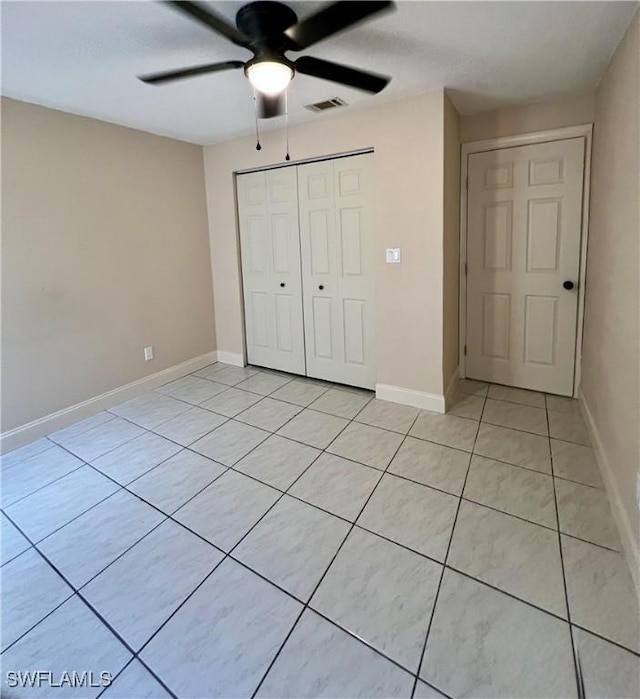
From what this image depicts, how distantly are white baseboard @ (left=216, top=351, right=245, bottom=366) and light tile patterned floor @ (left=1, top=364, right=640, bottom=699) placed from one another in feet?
4.63

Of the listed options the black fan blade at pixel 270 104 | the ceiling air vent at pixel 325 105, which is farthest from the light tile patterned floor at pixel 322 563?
the ceiling air vent at pixel 325 105

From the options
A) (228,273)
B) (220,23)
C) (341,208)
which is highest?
(220,23)

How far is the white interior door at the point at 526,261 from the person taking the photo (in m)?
2.86

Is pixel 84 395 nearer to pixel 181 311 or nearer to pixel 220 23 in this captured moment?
pixel 181 311

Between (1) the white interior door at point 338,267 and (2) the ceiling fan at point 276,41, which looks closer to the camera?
(2) the ceiling fan at point 276,41

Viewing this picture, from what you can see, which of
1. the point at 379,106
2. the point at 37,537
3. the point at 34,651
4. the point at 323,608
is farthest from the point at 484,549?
the point at 379,106

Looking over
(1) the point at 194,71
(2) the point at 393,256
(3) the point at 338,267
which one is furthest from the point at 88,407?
(2) the point at 393,256

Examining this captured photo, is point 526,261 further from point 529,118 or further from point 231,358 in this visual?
point 231,358

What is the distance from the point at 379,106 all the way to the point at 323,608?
301 cm

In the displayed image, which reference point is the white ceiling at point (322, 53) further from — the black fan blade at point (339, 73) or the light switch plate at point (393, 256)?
the light switch plate at point (393, 256)

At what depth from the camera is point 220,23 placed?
1.40 m

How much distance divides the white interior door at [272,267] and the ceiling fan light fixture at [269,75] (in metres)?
1.67

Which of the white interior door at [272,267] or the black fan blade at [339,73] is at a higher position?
the black fan blade at [339,73]

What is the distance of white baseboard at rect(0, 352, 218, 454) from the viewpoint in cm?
263
